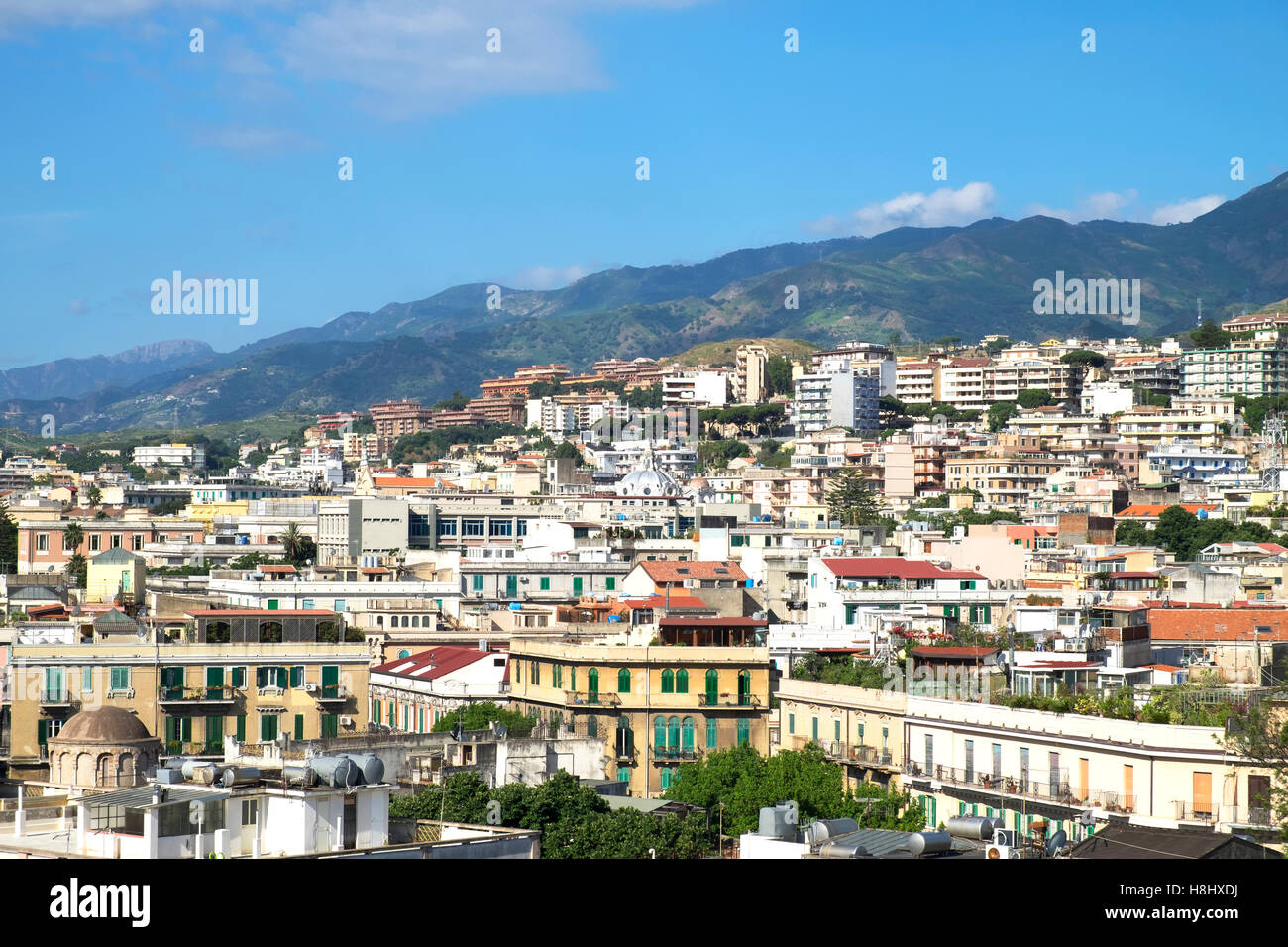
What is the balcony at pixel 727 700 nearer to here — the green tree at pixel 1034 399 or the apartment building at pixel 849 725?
the apartment building at pixel 849 725

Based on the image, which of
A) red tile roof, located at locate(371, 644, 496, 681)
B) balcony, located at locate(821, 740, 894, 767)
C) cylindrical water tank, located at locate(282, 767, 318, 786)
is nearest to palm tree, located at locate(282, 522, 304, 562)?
red tile roof, located at locate(371, 644, 496, 681)

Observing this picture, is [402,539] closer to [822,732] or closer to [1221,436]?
[822,732]

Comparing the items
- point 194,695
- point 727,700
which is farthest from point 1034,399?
point 727,700

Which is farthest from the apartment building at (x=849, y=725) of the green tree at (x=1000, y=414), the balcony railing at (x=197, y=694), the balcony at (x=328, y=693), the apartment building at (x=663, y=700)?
the green tree at (x=1000, y=414)

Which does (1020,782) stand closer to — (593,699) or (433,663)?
(593,699)
